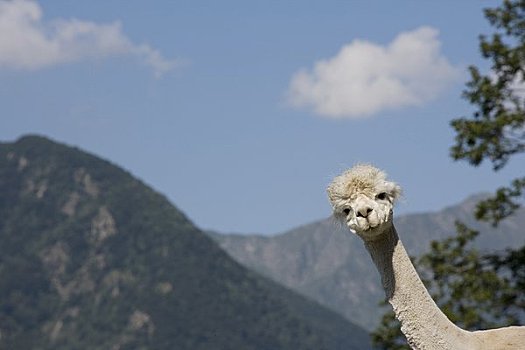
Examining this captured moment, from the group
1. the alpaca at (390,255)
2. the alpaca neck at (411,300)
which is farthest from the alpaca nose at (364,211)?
the alpaca neck at (411,300)

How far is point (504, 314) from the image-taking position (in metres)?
24.4

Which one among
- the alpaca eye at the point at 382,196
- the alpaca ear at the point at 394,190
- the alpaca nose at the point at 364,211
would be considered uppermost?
the alpaca ear at the point at 394,190

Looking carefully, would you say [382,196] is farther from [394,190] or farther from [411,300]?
[411,300]

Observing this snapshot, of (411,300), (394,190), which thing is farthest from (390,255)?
(394,190)

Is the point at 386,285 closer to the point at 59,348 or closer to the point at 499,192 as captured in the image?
the point at 499,192

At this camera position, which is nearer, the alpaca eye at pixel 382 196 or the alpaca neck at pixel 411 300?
the alpaca eye at pixel 382 196

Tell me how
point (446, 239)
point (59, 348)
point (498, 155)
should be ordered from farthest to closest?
1. point (59, 348)
2. point (446, 239)
3. point (498, 155)

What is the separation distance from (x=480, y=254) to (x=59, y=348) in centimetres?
16877

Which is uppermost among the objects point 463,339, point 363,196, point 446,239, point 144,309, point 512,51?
point 144,309

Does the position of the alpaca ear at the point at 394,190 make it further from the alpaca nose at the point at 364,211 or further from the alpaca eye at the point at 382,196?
the alpaca nose at the point at 364,211

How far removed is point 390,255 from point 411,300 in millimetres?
282

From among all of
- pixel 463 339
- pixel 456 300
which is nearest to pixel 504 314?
pixel 456 300

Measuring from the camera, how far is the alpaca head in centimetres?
572

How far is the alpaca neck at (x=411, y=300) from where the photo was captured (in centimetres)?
614
